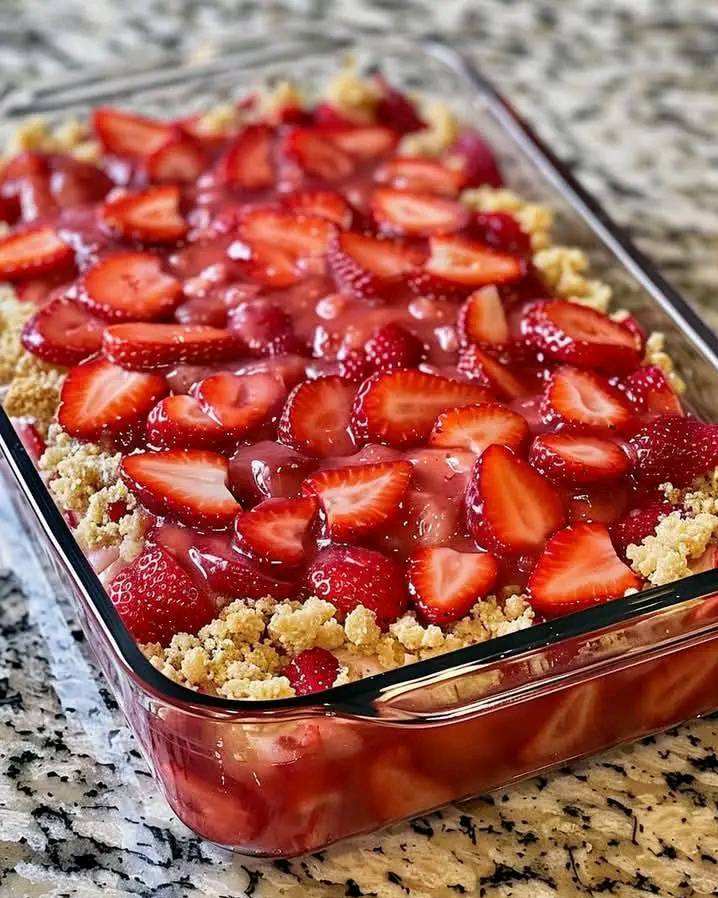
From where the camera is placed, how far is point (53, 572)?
150 centimetres

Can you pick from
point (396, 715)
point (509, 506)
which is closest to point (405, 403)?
point (509, 506)

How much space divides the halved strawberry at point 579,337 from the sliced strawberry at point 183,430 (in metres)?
0.38

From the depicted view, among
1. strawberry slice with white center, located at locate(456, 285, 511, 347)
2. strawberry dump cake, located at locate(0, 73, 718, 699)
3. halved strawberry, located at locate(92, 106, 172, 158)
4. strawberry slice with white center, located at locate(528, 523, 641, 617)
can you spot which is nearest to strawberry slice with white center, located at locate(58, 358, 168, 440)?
strawberry dump cake, located at locate(0, 73, 718, 699)

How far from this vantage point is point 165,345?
5.08 feet

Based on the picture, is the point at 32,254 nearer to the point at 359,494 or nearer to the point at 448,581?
the point at 359,494

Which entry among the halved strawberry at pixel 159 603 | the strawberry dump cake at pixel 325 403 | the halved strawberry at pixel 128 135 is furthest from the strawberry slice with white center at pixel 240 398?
the halved strawberry at pixel 128 135

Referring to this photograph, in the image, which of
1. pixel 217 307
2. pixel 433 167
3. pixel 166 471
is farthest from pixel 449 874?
pixel 433 167

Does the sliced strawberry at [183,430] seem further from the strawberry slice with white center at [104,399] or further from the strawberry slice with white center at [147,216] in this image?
the strawberry slice with white center at [147,216]

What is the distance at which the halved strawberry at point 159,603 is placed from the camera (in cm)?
126

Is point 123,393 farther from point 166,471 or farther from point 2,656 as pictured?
point 2,656

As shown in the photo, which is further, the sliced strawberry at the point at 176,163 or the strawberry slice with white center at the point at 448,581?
the sliced strawberry at the point at 176,163

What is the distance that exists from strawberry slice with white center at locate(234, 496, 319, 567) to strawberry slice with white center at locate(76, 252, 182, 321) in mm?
388

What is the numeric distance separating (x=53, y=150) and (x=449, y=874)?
1.24m

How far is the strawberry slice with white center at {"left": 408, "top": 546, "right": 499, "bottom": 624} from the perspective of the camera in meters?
1.28
